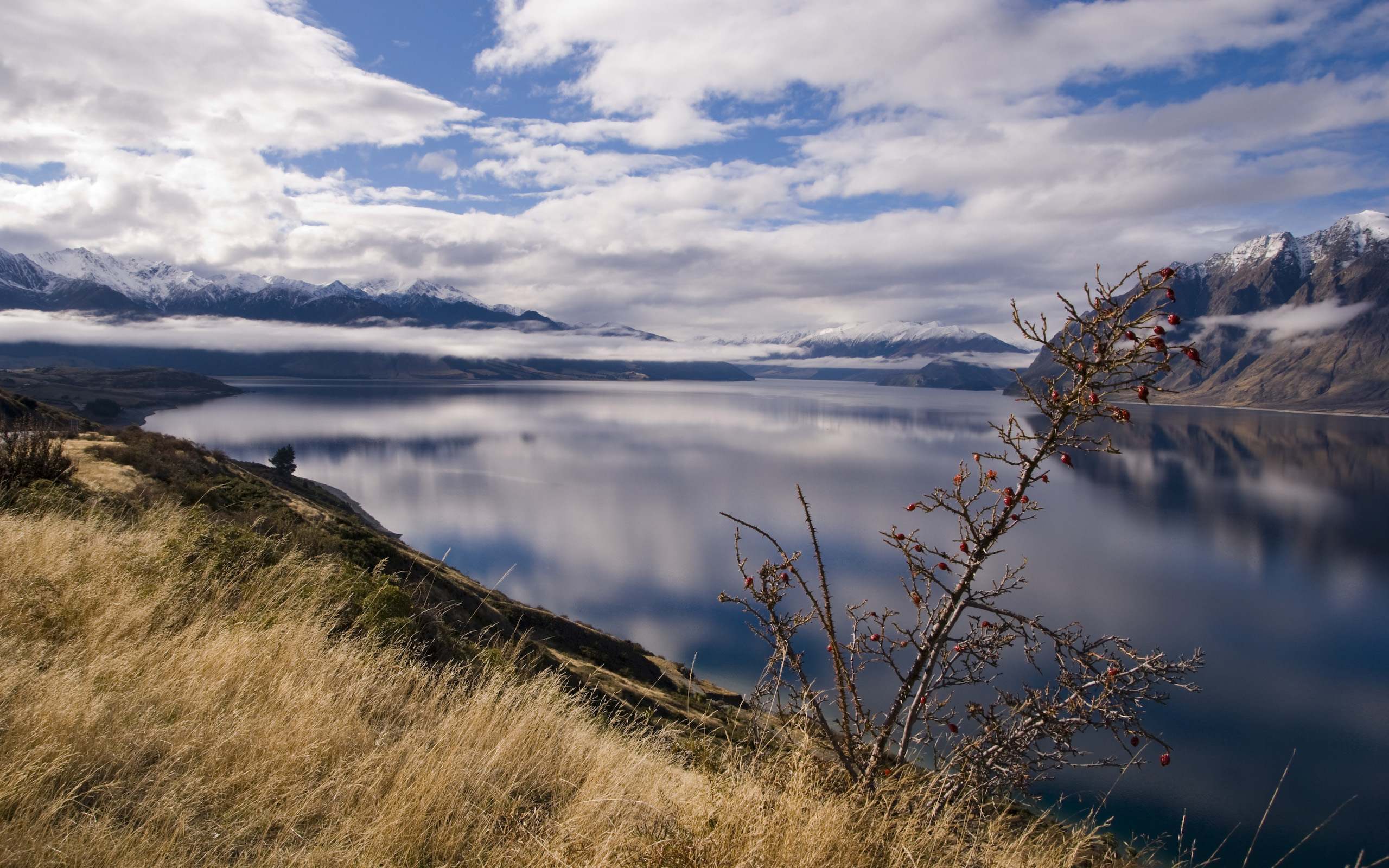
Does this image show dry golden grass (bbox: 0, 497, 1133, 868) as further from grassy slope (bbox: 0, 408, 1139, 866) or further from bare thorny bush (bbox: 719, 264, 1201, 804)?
bare thorny bush (bbox: 719, 264, 1201, 804)

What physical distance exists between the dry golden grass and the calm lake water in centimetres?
159

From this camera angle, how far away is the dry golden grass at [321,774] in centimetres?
301

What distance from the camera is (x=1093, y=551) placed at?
155ft

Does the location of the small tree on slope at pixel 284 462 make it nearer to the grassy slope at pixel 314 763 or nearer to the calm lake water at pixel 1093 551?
the calm lake water at pixel 1093 551

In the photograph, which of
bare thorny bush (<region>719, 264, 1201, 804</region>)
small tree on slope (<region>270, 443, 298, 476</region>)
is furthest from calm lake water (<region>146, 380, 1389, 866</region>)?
small tree on slope (<region>270, 443, 298, 476</region>)

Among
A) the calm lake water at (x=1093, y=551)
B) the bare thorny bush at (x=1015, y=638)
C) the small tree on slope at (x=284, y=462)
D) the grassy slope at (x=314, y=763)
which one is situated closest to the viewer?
the bare thorny bush at (x=1015, y=638)

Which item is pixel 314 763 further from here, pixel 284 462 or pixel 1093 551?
pixel 284 462

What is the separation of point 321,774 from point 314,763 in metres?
0.07

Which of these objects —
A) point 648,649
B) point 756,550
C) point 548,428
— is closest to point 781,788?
point 648,649

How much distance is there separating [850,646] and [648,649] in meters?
30.6

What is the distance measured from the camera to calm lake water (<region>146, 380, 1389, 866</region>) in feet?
78.2

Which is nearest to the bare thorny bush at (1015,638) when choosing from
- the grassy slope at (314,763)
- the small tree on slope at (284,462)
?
the grassy slope at (314,763)

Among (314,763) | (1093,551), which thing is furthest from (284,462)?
(1093,551)

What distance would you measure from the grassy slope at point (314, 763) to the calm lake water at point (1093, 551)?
5.49 ft
